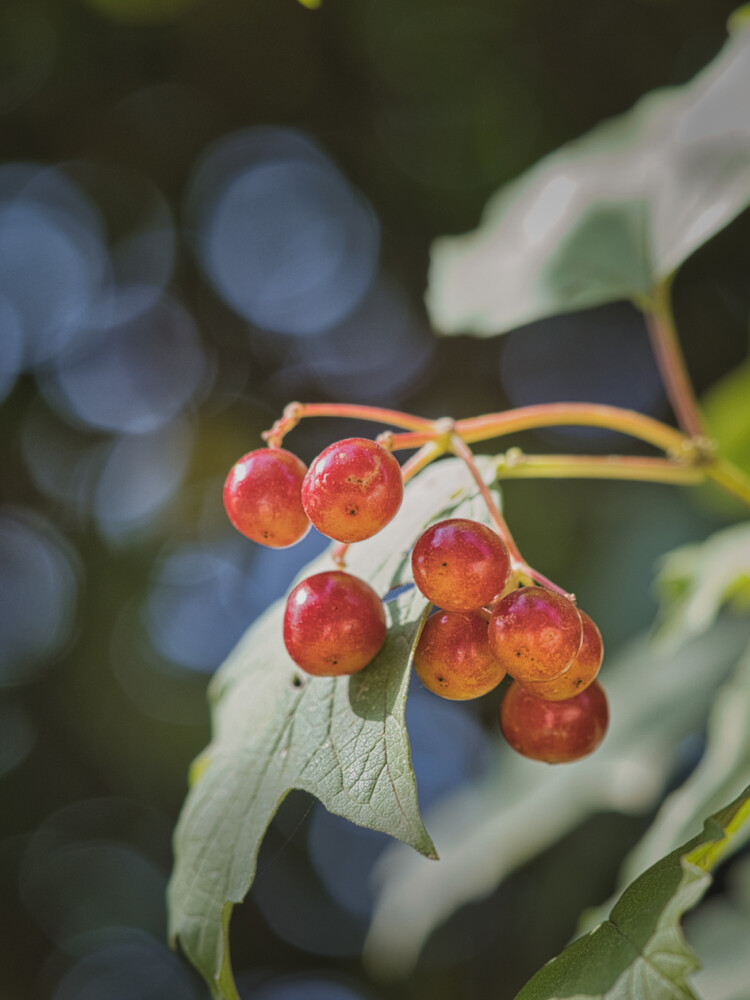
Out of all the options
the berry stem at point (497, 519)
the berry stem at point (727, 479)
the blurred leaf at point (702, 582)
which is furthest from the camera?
the blurred leaf at point (702, 582)

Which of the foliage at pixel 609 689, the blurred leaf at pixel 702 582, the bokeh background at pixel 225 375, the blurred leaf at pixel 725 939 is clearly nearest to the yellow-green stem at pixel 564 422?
the foliage at pixel 609 689

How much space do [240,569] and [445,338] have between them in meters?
0.84

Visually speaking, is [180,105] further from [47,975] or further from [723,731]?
[47,975]

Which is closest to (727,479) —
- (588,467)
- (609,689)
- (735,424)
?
(588,467)

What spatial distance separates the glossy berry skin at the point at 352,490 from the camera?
49cm

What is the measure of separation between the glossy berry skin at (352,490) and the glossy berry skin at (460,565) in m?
0.03

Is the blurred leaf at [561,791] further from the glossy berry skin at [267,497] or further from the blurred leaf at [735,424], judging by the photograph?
the glossy berry skin at [267,497]

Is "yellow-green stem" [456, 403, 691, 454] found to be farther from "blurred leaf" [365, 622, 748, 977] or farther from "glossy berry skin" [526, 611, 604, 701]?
"blurred leaf" [365, 622, 748, 977]

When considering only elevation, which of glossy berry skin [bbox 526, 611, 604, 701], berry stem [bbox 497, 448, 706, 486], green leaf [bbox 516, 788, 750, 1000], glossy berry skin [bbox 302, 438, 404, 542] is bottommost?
green leaf [bbox 516, 788, 750, 1000]

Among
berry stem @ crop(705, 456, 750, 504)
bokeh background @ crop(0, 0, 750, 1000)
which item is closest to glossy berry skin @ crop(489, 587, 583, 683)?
berry stem @ crop(705, 456, 750, 504)

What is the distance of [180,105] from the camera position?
221 cm

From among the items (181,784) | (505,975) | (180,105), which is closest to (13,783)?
(181,784)

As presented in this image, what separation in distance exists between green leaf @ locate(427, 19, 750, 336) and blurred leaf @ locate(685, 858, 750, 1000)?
74 cm

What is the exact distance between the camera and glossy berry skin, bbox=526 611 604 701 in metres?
0.52
